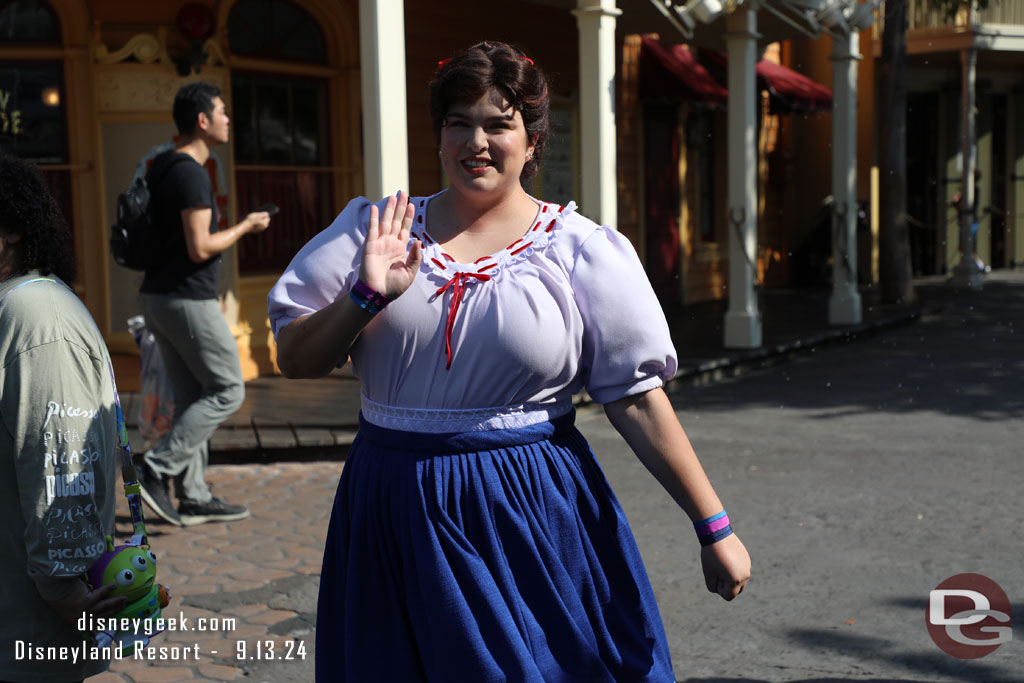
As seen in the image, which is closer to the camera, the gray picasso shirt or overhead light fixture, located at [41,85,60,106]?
the gray picasso shirt

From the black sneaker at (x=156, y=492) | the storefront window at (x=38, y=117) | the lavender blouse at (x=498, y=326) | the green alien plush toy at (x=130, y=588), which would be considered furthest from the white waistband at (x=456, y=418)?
the storefront window at (x=38, y=117)

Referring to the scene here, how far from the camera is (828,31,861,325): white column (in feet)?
47.0

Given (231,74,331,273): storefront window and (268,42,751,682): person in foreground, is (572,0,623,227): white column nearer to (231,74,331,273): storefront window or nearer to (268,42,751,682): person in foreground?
(231,74,331,273): storefront window

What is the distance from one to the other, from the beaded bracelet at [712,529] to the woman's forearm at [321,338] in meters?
0.83

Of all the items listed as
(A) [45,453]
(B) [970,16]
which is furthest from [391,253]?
(B) [970,16]

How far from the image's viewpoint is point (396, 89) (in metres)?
8.12

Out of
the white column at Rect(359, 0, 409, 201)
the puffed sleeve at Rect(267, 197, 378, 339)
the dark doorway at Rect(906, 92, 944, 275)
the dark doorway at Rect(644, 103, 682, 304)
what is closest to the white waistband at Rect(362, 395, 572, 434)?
the puffed sleeve at Rect(267, 197, 378, 339)

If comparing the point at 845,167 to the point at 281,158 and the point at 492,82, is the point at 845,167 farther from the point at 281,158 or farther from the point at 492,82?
the point at 492,82

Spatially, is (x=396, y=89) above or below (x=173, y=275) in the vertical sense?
above

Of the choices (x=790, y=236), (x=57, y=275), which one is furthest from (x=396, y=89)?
(x=790, y=236)

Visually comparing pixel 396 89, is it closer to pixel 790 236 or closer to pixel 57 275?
pixel 57 275

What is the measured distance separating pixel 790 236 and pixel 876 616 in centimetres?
1808

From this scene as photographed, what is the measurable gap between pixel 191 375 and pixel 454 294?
3.85 m

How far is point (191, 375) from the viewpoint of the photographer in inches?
238
